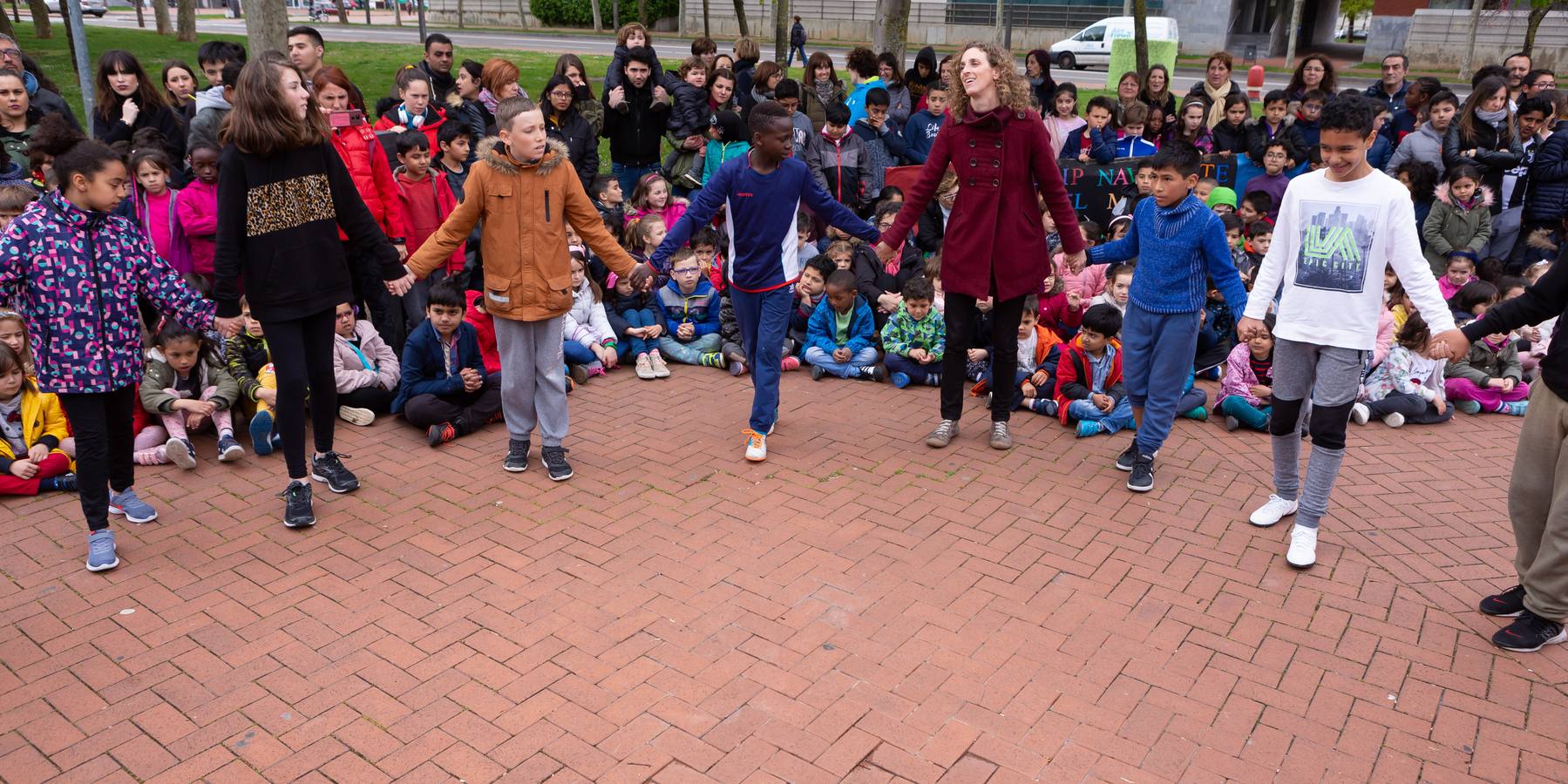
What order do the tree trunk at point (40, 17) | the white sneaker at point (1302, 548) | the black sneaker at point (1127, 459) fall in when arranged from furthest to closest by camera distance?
the tree trunk at point (40, 17) → the black sneaker at point (1127, 459) → the white sneaker at point (1302, 548)

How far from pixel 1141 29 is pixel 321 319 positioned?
10.9 m

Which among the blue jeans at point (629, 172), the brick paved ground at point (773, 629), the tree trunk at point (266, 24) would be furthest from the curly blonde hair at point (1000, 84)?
the tree trunk at point (266, 24)

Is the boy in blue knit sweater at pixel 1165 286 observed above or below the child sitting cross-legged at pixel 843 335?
above

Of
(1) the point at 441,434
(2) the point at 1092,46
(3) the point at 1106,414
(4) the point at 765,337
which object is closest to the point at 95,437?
(1) the point at 441,434

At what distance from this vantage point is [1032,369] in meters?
7.29

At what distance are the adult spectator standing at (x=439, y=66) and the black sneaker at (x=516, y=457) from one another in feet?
14.5

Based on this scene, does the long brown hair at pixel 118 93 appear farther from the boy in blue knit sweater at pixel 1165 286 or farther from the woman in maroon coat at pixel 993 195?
the boy in blue knit sweater at pixel 1165 286

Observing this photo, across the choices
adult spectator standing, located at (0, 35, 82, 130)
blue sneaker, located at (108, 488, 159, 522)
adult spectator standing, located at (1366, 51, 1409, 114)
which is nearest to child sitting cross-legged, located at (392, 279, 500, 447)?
blue sneaker, located at (108, 488, 159, 522)

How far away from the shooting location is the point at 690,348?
805 centimetres

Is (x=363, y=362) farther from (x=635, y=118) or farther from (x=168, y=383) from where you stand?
(x=635, y=118)

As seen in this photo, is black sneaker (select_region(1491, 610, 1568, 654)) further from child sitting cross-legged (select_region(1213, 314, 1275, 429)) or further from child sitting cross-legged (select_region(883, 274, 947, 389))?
child sitting cross-legged (select_region(883, 274, 947, 389))

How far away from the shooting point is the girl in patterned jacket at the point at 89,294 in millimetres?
4562

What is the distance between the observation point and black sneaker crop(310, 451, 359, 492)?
5.61 m

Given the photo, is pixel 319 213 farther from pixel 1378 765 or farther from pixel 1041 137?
pixel 1378 765
